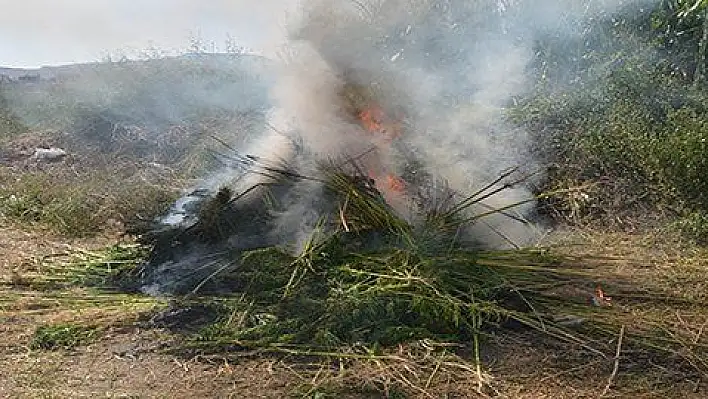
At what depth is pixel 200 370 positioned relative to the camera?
3914 mm

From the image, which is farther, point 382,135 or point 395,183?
point 382,135

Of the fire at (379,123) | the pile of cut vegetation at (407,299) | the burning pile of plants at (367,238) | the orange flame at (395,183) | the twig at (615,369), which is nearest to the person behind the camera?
the twig at (615,369)

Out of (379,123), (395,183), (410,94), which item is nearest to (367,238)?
(395,183)

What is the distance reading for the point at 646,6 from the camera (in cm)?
846

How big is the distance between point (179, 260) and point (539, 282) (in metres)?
2.65

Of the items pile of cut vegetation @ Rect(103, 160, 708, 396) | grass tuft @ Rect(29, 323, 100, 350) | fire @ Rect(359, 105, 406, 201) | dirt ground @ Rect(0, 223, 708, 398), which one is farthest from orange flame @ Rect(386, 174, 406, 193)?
grass tuft @ Rect(29, 323, 100, 350)

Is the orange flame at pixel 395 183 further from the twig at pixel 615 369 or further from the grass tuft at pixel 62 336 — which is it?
the grass tuft at pixel 62 336

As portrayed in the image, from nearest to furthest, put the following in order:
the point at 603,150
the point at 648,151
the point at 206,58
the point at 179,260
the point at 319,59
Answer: the point at 179,260 < the point at 648,151 < the point at 603,150 < the point at 319,59 < the point at 206,58

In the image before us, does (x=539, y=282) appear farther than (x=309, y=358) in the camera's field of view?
Yes

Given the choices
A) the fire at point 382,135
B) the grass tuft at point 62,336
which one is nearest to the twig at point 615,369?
the fire at point 382,135

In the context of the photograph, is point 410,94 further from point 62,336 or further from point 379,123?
point 62,336

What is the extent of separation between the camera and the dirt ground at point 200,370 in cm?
364

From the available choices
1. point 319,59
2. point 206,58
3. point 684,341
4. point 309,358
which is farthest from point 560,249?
point 206,58

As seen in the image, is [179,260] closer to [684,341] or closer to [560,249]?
[560,249]
